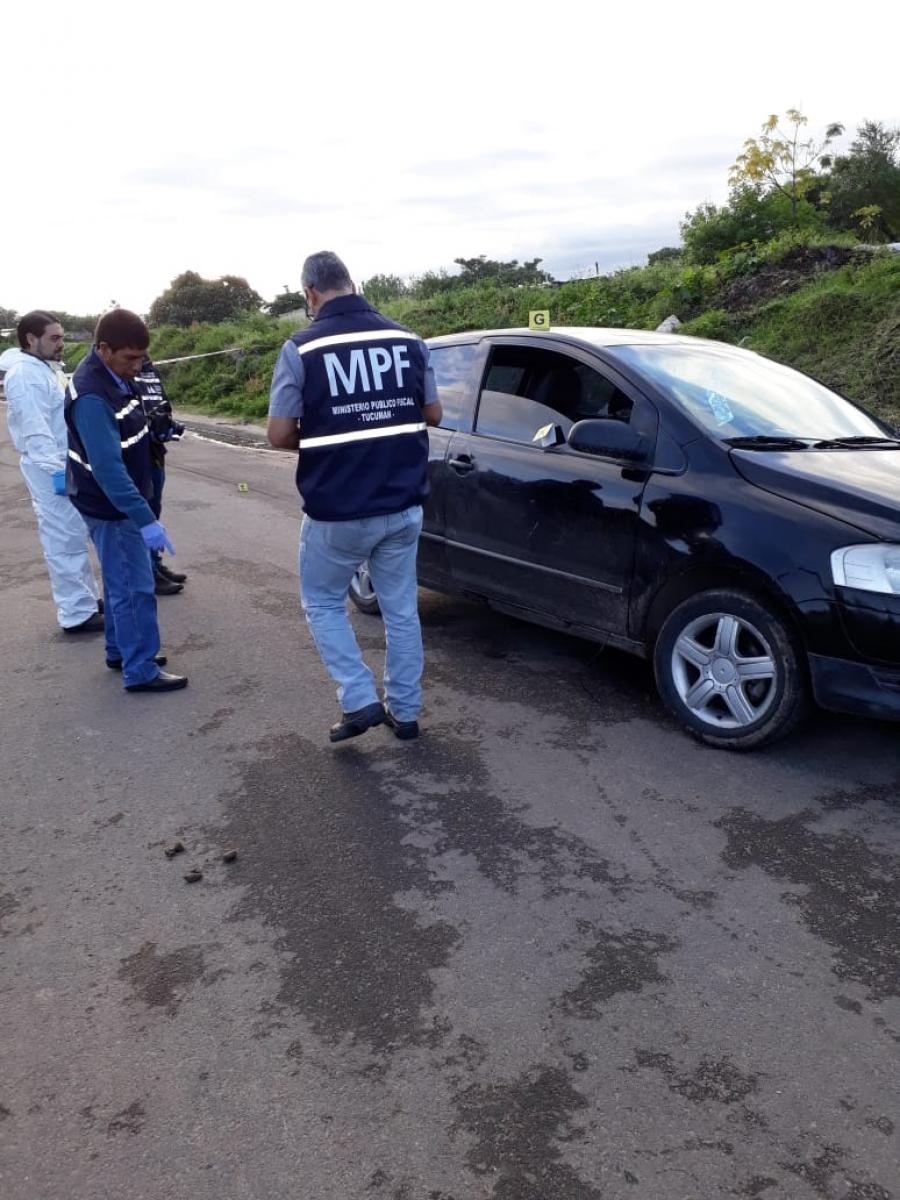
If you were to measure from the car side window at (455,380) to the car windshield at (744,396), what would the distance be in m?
0.95

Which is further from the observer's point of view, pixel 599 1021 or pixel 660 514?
pixel 660 514

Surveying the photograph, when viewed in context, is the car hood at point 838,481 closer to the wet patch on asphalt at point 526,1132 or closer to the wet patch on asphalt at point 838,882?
the wet patch on asphalt at point 838,882

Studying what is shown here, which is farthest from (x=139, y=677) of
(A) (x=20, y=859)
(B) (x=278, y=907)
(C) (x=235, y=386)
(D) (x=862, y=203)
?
(D) (x=862, y=203)

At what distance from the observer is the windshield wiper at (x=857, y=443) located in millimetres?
4602

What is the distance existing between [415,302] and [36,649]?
17.9 meters

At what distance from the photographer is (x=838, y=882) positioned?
3322 millimetres

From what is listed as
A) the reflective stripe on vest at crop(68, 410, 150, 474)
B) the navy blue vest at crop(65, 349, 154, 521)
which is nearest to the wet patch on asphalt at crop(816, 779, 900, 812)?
the navy blue vest at crop(65, 349, 154, 521)

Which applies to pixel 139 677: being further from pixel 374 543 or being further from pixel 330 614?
pixel 374 543

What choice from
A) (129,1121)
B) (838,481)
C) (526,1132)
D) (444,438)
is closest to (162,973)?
(129,1121)

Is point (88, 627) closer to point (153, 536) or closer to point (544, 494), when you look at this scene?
point (153, 536)

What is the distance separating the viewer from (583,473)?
4.79m

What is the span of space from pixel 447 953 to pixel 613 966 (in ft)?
1.61

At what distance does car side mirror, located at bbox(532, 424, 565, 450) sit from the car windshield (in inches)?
18.3

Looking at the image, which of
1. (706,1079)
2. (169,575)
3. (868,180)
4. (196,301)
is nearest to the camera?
(706,1079)
